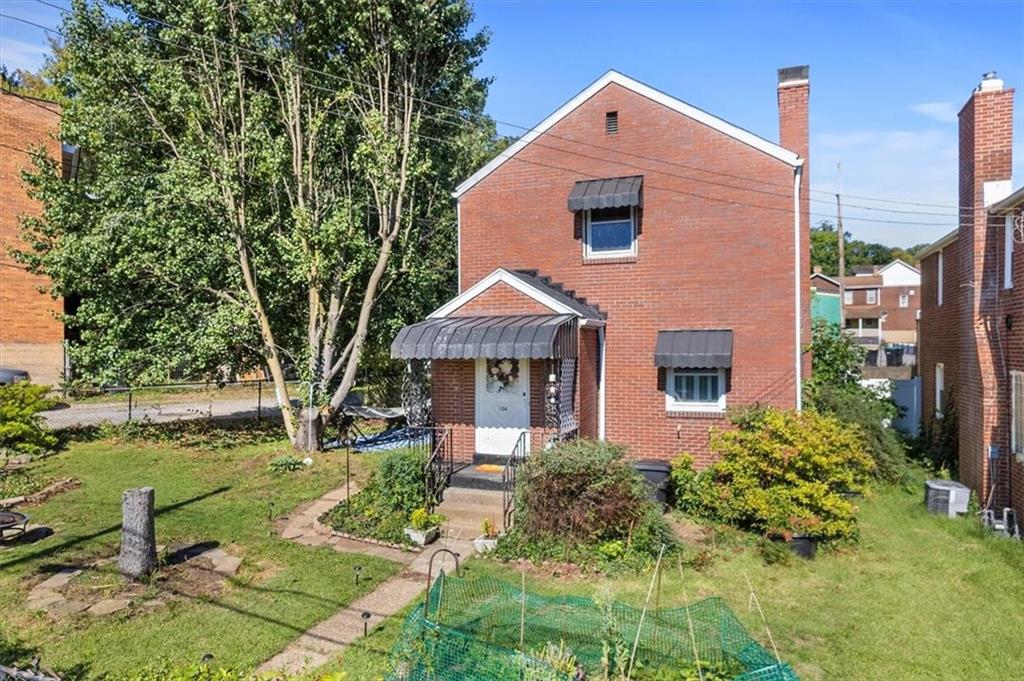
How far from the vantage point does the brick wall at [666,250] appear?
40.9 ft

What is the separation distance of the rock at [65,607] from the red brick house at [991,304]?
41.7ft

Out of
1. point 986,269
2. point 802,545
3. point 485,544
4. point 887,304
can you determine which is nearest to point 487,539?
point 485,544

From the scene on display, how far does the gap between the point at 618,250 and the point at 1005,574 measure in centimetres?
844

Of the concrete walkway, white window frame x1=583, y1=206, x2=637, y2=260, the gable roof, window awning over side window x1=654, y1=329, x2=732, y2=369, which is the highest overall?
white window frame x1=583, y1=206, x2=637, y2=260

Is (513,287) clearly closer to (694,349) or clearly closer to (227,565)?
(694,349)

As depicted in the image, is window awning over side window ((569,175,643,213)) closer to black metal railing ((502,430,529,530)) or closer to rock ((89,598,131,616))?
black metal railing ((502,430,529,530))

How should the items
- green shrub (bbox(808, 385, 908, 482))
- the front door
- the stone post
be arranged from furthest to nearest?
green shrub (bbox(808, 385, 908, 482)) < the front door < the stone post

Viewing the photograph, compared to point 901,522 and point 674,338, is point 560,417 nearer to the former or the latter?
point 674,338

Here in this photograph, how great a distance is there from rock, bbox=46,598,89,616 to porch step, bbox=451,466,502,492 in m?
5.71

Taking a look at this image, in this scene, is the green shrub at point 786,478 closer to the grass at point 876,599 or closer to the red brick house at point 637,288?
the grass at point 876,599

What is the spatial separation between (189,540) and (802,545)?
8.92 m

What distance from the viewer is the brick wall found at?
1248 cm

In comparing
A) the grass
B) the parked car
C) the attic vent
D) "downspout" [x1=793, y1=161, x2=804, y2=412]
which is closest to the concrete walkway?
the grass

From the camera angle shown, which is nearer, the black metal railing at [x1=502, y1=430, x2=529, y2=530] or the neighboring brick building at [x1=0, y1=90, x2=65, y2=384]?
the black metal railing at [x1=502, y1=430, x2=529, y2=530]
